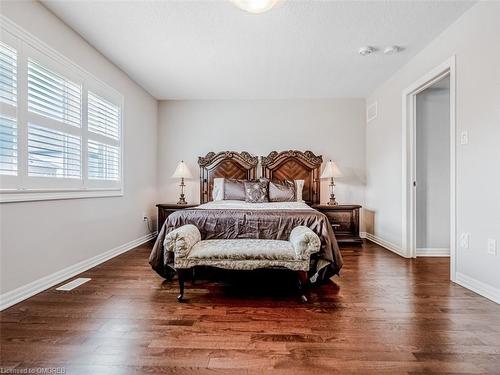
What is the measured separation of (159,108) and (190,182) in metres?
1.54

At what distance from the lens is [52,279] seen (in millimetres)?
2553

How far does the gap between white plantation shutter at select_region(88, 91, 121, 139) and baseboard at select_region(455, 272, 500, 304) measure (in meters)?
4.21

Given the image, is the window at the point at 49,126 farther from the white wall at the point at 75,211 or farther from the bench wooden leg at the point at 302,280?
the bench wooden leg at the point at 302,280

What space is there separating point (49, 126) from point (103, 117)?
96 cm

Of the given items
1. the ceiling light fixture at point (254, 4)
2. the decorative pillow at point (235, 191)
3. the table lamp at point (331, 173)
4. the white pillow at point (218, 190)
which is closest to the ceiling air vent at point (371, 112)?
the table lamp at point (331, 173)

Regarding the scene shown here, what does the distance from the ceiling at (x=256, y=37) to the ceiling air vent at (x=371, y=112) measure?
1.49 ft

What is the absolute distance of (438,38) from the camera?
292cm

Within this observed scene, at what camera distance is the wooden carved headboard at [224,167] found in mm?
4898

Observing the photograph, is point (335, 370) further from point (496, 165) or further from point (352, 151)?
point (352, 151)

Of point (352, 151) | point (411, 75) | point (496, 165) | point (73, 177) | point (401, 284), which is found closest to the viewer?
point (496, 165)

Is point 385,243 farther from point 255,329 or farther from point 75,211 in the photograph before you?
point 75,211

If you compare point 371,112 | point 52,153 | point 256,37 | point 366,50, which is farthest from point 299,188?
point 52,153

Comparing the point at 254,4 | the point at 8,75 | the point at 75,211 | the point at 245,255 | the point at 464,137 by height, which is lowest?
the point at 245,255

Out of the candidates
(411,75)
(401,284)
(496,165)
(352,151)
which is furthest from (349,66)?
(401,284)
